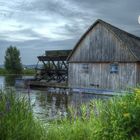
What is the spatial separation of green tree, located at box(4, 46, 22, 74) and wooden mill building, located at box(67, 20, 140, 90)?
210 feet

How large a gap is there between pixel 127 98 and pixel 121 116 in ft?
2.08

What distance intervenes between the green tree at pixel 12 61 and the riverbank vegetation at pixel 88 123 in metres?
92.7

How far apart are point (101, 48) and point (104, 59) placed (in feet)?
3.99

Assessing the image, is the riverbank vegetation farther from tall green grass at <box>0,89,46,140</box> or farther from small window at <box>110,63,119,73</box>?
small window at <box>110,63,119,73</box>

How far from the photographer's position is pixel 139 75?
31562 millimetres

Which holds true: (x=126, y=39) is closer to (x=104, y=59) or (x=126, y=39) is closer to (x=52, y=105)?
(x=104, y=59)

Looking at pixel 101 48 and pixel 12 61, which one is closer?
pixel 101 48

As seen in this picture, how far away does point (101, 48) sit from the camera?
112ft

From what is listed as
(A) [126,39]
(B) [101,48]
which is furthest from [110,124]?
(B) [101,48]

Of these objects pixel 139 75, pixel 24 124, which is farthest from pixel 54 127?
pixel 139 75

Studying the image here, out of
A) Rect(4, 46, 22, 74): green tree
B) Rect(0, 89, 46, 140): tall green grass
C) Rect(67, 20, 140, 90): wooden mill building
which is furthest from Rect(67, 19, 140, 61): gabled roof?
Rect(4, 46, 22, 74): green tree

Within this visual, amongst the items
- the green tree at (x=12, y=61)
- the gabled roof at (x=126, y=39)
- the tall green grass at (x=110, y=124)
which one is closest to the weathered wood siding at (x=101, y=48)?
the gabled roof at (x=126, y=39)

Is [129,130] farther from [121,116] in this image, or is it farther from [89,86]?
[89,86]

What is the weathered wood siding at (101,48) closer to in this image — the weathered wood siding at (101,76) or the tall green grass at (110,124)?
the weathered wood siding at (101,76)
